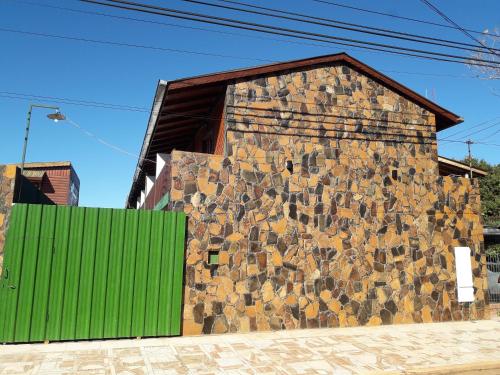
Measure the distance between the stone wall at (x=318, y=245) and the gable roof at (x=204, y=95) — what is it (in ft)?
6.44

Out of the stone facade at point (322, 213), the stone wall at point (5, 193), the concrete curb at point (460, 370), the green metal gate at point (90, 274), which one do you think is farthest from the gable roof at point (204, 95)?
the concrete curb at point (460, 370)

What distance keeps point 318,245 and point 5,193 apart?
783 centimetres

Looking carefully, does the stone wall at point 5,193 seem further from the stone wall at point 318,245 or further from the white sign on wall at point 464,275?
the white sign on wall at point 464,275

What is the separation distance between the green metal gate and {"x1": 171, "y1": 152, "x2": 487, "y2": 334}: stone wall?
57 cm

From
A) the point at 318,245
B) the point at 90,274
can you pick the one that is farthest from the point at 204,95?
the point at 90,274

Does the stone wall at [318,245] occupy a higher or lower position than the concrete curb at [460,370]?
higher

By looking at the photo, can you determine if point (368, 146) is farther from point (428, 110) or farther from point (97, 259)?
point (97, 259)

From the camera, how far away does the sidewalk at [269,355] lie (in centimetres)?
725

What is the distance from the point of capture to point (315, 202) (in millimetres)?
11531

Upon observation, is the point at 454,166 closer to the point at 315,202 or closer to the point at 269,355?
the point at 315,202

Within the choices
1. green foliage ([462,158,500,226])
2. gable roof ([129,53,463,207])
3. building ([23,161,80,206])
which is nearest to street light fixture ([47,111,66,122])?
gable roof ([129,53,463,207])

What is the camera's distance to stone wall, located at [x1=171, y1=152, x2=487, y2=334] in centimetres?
1026

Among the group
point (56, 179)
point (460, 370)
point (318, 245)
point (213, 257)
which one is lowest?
point (460, 370)

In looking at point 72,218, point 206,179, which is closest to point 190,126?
point 206,179
